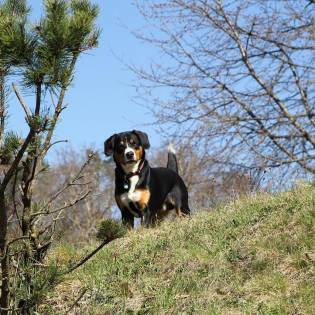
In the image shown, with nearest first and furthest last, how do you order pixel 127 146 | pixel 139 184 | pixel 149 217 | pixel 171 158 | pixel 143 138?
pixel 149 217 → pixel 139 184 → pixel 127 146 → pixel 143 138 → pixel 171 158

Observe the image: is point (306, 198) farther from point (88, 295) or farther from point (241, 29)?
point (241, 29)

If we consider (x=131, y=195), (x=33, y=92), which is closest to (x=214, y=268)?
(x=33, y=92)

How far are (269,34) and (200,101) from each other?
6.25 feet

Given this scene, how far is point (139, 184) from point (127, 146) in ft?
1.93

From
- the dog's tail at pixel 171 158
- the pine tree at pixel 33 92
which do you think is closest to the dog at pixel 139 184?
the dog's tail at pixel 171 158

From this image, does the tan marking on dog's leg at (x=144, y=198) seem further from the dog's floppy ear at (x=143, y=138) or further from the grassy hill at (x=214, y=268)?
the grassy hill at (x=214, y=268)

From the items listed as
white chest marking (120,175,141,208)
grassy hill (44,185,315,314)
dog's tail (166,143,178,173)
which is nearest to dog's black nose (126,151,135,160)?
white chest marking (120,175,141,208)

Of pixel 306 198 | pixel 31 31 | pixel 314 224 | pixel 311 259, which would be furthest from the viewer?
pixel 306 198

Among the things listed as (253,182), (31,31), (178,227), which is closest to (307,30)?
(253,182)

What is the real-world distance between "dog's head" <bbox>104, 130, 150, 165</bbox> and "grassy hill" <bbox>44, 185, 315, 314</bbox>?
292cm

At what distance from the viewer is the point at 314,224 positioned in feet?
19.1

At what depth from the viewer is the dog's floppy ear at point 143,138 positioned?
1001 centimetres

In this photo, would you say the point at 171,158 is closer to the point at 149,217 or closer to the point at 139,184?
the point at 139,184

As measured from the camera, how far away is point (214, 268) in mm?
5598
